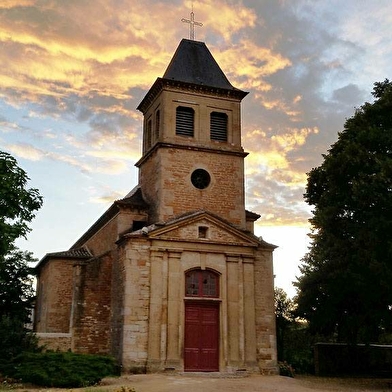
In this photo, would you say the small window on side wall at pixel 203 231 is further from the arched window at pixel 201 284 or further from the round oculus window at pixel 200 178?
the round oculus window at pixel 200 178

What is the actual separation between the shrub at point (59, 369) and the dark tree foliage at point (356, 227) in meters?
9.72

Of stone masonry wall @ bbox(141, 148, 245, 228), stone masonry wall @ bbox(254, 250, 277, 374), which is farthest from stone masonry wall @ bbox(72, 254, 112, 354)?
stone masonry wall @ bbox(254, 250, 277, 374)

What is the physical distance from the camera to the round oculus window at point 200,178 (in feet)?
79.5

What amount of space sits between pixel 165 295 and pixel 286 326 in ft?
34.9

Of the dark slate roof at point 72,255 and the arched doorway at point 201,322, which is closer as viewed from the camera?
the arched doorway at point 201,322

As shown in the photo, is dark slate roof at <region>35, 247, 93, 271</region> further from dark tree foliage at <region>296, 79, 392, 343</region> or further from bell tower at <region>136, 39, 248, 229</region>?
dark tree foliage at <region>296, 79, 392, 343</region>

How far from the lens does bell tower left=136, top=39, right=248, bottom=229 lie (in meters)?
23.7

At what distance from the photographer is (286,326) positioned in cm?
2928

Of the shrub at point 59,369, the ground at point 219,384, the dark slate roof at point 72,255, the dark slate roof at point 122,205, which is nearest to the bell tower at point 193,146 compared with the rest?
the dark slate roof at point 122,205

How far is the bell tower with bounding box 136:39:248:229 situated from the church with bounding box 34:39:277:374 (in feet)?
0.16

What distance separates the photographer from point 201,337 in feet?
70.7

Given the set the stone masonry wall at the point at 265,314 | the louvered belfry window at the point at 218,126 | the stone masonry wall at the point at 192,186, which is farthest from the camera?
the louvered belfry window at the point at 218,126

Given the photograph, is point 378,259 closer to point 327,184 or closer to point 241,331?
point 327,184

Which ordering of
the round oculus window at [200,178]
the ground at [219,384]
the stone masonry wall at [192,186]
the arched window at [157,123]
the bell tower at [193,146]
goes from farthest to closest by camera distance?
the arched window at [157,123]
the round oculus window at [200,178]
the bell tower at [193,146]
the stone masonry wall at [192,186]
the ground at [219,384]
